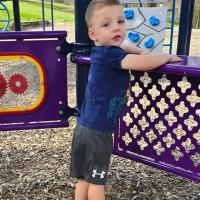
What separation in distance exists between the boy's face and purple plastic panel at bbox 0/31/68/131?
0.67 meters

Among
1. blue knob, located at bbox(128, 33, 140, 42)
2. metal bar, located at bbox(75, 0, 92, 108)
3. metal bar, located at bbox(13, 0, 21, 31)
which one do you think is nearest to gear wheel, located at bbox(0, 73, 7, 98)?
metal bar, located at bbox(75, 0, 92, 108)

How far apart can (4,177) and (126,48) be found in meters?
1.62

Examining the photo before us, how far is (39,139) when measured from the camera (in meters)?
4.03

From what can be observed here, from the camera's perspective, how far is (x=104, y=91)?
7.14 feet

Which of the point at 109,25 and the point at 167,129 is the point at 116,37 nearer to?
the point at 109,25

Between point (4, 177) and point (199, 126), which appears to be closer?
point (199, 126)

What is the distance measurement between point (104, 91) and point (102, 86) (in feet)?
0.10

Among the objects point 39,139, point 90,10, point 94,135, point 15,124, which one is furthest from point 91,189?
point 39,139

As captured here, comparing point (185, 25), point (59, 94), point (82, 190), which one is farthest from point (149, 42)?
point (82, 190)

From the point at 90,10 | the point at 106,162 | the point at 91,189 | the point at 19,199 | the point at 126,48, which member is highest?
the point at 90,10

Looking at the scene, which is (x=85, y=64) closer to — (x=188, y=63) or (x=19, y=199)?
(x=188, y=63)

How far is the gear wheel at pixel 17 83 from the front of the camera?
287 centimetres

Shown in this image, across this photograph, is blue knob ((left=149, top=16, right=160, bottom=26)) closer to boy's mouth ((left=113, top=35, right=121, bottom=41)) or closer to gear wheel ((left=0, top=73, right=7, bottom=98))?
gear wheel ((left=0, top=73, right=7, bottom=98))

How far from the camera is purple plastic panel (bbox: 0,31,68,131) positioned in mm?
2745
